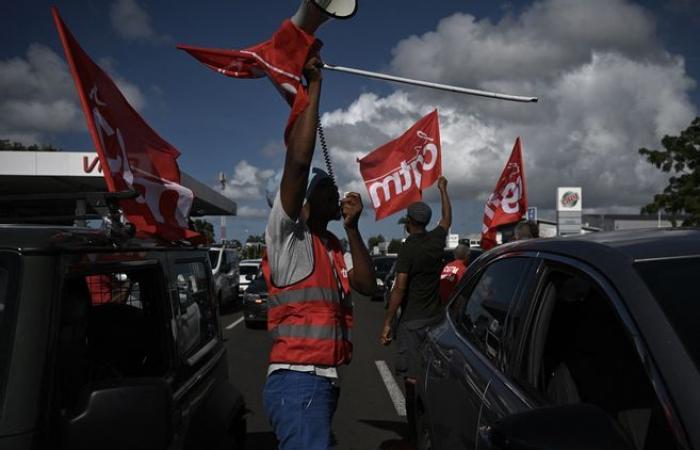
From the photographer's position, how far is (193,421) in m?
2.77

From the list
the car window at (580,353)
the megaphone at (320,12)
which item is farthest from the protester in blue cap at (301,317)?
the car window at (580,353)

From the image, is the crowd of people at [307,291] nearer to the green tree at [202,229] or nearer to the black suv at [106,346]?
the black suv at [106,346]

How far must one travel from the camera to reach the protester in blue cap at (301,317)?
240cm

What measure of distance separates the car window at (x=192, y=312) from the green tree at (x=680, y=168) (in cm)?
3013

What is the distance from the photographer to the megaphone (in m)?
2.50

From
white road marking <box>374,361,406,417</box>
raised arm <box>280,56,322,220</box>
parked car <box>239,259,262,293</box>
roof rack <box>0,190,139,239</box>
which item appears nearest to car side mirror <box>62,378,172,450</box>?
roof rack <box>0,190,139,239</box>

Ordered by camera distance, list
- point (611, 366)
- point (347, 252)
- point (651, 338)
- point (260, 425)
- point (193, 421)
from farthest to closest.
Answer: point (260, 425) → point (347, 252) → point (193, 421) → point (611, 366) → point (651, 338)

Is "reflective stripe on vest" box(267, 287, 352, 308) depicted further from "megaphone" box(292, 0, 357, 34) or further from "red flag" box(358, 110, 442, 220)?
"red flag" box(358, 110, 442, 220)

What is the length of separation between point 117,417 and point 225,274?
16.2 meters

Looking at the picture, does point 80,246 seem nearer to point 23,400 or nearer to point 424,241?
point 23,400

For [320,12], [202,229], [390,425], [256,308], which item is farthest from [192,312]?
[202,229]

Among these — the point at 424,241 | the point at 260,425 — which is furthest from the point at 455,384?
the point at 260,425

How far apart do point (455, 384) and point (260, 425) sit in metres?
3.38

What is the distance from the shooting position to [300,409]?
2.45m
